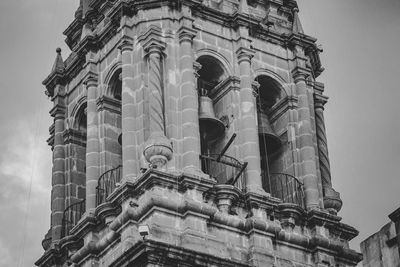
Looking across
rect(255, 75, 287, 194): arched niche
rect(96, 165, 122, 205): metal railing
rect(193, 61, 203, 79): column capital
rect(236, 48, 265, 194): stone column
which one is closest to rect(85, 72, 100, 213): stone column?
rect(96, 165, 122, 205): metal railing

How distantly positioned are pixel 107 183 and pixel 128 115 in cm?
215

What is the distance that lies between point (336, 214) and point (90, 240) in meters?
7.71

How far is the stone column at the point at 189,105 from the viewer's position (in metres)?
42.8

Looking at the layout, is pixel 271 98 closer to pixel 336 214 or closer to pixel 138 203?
Answer: pixel 336 214

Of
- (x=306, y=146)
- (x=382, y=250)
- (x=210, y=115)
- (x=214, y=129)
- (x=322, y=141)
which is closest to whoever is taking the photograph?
(x=382, y=250)

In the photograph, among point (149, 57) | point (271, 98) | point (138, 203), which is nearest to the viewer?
point (138, 203)

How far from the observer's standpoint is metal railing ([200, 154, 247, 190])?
43.8 meters

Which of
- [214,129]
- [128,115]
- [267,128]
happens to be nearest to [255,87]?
[267,128]

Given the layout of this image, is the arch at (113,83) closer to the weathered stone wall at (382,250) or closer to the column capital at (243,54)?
the column capital at (243,54)

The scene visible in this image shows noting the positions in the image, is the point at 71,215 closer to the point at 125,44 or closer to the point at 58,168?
the point at 58,168

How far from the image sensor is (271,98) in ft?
157

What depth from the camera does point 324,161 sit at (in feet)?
155

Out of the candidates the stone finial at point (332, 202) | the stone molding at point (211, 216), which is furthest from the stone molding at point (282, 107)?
the stone molding at point (211, 216)

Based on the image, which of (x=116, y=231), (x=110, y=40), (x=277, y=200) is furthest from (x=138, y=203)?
(x=110, y=40)
